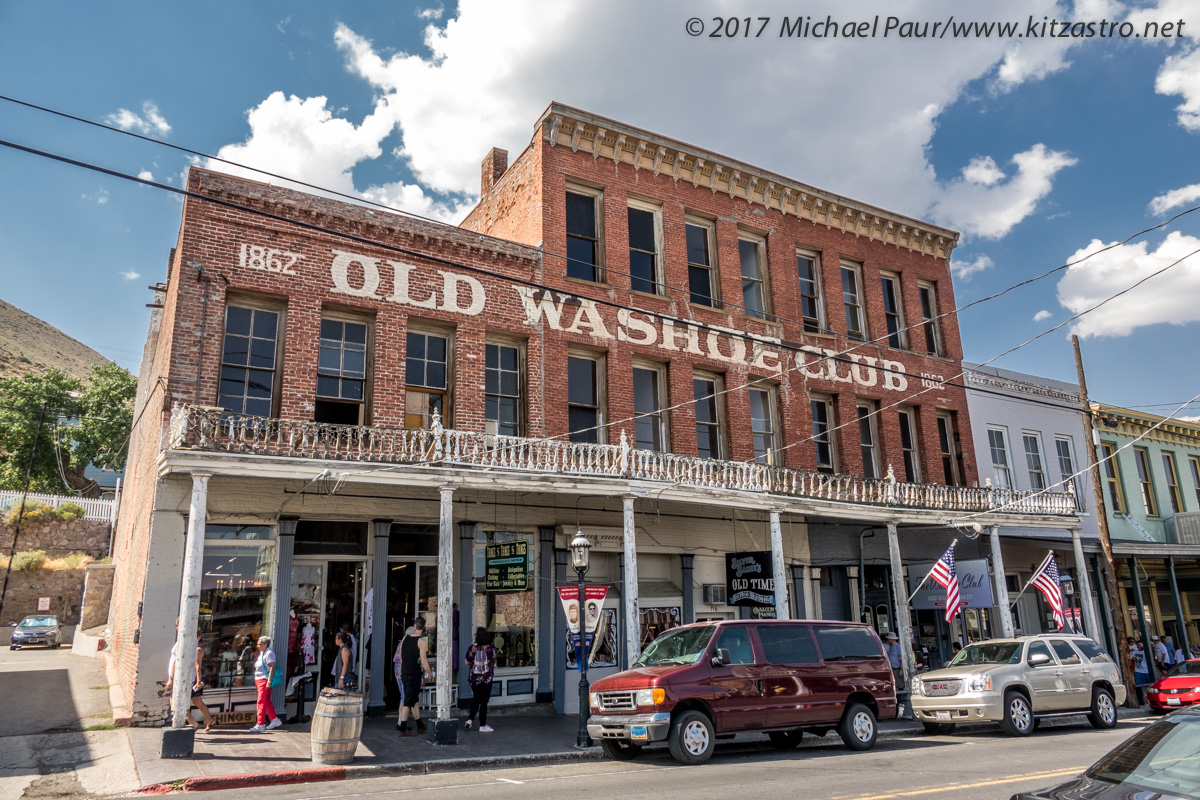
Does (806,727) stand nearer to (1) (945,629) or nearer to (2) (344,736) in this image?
(2) (344,736)

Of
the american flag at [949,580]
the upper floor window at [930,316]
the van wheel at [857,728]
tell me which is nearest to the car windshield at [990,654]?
the american flag at [949,580]

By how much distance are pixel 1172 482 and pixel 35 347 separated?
137m

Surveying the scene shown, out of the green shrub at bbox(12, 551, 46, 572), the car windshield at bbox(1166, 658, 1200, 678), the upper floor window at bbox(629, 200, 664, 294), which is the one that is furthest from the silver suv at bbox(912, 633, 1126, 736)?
the green shrub at bbox(12, 551, 46, 572)

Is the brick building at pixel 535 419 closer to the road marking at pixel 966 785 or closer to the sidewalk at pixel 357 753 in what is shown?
the sidewalk at pixel 357 753

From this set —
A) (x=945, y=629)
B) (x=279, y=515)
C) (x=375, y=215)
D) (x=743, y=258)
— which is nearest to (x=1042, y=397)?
(x=945, y=629)

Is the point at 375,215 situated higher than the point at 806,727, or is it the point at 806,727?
the point at 375,215

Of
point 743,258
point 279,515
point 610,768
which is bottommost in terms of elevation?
point 610,768

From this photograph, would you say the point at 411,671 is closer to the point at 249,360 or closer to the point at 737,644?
the point at 737,644

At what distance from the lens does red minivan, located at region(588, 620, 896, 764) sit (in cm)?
1099

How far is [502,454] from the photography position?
48.4ft

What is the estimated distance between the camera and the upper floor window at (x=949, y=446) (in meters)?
24.7

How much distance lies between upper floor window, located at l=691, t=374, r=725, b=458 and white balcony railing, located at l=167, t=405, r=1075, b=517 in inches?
79.0

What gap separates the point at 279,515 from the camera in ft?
48.6

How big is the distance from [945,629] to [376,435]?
17428mm
